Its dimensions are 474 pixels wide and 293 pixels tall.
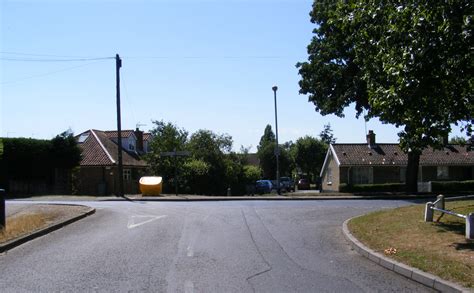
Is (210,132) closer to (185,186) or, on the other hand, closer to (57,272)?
(185,186)

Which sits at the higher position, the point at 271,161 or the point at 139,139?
the point at 139,139

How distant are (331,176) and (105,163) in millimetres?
21793

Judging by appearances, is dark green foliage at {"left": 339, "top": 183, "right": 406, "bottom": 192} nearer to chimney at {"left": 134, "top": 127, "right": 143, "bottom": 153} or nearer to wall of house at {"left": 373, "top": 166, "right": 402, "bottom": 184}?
wall of house at {"left": 373, "top": 166, "right": 402, "bottom": 184}

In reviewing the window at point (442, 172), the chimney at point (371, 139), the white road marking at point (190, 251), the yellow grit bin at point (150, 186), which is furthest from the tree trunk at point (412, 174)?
the white road marking at point (190, 251)

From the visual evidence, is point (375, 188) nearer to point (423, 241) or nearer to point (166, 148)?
point (166, 148)

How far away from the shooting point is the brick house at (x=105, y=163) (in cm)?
4422

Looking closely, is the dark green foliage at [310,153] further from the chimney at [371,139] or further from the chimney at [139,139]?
the chimney at [139,139]

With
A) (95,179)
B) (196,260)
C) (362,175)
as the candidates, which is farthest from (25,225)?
(362,175)

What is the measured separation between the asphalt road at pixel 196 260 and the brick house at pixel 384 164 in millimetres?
32578

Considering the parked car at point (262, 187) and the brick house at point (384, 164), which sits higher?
the brick house at point (384, 164)

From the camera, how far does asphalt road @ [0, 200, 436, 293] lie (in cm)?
819

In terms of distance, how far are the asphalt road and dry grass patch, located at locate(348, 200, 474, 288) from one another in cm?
53

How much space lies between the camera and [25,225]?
49.9ft

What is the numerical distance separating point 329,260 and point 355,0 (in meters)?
6.96
